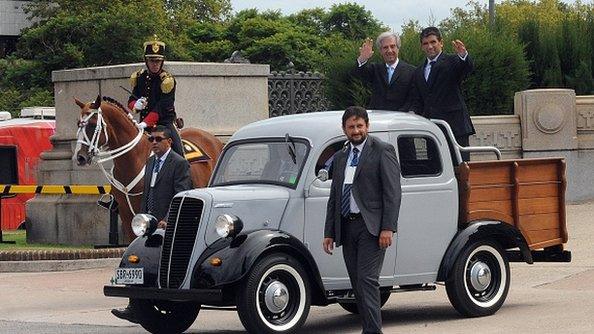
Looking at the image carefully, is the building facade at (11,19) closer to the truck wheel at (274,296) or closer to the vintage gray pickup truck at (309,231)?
the vintage gray pickup truck at (309,231)

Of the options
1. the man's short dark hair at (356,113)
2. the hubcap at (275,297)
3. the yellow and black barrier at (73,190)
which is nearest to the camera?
the man's short dark hair at (356,113)

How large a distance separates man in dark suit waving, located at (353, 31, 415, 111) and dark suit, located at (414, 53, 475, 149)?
0.14m

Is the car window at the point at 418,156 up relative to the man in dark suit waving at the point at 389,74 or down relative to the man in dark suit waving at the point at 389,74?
down

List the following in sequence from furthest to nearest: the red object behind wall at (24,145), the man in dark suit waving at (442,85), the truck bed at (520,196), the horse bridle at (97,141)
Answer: the red object behind wall at (24,145)
the horse bridle at (97,141)
the man in dark suit waving at (442,85)
the truck bed at (520,196)

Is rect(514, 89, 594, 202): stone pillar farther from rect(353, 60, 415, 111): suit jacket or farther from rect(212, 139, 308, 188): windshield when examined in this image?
rect(212, 139, 308, 188): windshield

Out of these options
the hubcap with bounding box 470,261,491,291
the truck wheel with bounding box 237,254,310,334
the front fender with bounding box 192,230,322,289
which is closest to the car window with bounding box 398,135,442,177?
the hubcap with bounding box 470,261,491,291

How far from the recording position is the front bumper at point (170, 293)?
1190 centimetres

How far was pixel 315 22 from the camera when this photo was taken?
3270 inches

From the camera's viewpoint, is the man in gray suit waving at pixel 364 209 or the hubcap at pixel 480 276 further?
the hubcap at pixel 480 276

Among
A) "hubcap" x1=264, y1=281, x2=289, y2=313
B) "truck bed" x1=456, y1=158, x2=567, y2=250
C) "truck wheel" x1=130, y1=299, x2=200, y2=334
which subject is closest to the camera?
"hubcap" x1=264, y1=281, x2=289, y2=313

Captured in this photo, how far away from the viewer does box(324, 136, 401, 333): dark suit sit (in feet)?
37.0

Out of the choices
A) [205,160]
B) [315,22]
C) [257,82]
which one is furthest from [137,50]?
[205,160]

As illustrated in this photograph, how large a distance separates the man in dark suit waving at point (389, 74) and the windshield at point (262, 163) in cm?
194

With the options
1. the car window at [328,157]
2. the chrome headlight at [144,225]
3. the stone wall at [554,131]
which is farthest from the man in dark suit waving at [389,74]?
the stone wall at [554,131]
